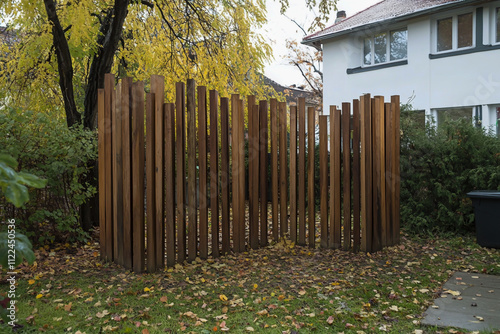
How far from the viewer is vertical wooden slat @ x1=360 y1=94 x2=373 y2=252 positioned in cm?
565

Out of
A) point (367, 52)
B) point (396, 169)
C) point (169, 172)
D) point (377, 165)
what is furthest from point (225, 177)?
point (367, 52)

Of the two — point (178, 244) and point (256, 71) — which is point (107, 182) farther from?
point (256, 71)

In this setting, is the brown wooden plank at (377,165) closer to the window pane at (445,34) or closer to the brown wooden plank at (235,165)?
the brown wooden plank at (235,165)

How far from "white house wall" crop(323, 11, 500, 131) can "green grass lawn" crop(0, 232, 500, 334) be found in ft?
23.6

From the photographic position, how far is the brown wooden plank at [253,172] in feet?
18.6

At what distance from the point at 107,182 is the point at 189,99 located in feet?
4.44

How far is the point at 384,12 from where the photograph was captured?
1456cm

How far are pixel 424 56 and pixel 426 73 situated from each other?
1.77ft

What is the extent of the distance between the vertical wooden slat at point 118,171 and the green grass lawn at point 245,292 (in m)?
0.36

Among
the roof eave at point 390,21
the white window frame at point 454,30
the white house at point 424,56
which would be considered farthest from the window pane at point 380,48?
the white window frame at point 454,30

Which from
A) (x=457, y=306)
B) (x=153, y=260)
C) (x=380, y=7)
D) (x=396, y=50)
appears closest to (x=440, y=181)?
(x=457, y=306)

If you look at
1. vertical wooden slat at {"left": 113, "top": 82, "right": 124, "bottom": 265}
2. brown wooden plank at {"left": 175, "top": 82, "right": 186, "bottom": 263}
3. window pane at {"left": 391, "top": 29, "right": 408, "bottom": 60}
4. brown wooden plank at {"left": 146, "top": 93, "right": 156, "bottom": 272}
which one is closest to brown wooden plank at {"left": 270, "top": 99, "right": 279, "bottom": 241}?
brown wooden plank at {"left": 175, "top": 82, "right": 186, "bottom": 263}

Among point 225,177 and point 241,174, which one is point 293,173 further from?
point 225,177

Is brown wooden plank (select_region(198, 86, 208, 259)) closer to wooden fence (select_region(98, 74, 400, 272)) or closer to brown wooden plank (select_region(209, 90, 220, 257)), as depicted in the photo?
wooden fence (select_region(98, 74, 400, 272))
